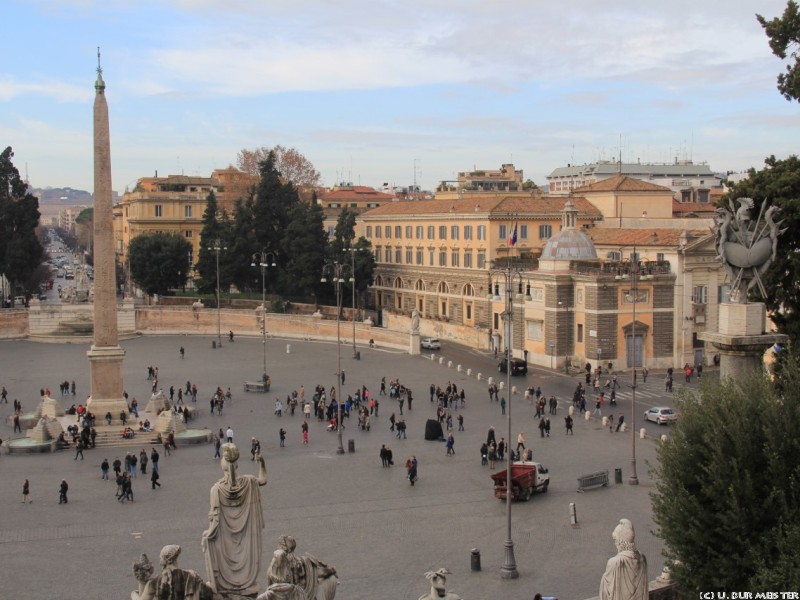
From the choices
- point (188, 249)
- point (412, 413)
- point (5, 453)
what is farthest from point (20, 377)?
point (188, 249)

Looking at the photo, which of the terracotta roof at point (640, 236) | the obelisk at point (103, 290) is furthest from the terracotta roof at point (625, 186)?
the obelisk at point (103, 290)

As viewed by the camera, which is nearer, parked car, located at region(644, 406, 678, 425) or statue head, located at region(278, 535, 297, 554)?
statue head, located at region(278, 535, 297, 554)

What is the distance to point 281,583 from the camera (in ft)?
24.4

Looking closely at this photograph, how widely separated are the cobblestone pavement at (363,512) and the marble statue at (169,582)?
960 cm

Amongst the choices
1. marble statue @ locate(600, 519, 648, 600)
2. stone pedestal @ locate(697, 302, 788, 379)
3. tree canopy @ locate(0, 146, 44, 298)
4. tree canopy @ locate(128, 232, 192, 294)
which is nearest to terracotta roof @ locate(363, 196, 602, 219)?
tree canopy @ locate(128, 232, 192, 294)

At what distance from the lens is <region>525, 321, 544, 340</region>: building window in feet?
153

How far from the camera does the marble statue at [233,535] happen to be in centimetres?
852

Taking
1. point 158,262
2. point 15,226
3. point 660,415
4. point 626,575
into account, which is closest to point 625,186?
point 660,415

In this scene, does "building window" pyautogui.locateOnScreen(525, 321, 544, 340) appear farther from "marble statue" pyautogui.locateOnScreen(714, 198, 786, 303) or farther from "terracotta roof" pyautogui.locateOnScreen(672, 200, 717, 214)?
"marble statue" pyautogui.locateOnScreen(714, 198, 786, 303)

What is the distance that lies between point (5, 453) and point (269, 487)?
30.9 ft

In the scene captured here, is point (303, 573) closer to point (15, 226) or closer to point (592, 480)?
point (592, 480)

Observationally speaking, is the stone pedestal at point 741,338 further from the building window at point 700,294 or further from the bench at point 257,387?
the building window at point 700,294

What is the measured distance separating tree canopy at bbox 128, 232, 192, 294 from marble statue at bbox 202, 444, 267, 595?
6002 cm

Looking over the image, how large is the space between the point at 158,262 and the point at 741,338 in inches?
2201
